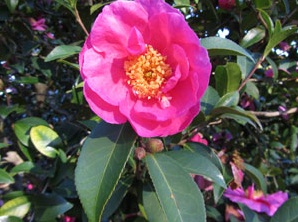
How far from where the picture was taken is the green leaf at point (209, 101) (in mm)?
917

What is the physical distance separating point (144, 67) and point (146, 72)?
0.05 ft

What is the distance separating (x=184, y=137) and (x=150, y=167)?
0.23m

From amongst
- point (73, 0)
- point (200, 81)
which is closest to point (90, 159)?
point (200, 81)

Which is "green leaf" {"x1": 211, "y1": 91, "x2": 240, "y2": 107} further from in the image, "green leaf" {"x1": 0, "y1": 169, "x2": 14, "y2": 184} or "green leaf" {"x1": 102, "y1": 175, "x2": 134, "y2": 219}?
"green leaf" {"x1": 0, "y1": 169, "x2": 14, "y2": 184}

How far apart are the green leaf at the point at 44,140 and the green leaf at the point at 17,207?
0.14 meters

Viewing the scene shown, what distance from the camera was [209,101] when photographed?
0.93 meters

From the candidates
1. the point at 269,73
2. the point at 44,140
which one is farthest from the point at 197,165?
the point at 269,73

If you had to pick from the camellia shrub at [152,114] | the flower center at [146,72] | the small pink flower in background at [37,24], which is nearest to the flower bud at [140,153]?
the camellia shrub at [152,114]

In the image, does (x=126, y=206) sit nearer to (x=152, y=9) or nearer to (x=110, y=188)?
(x=110, y=188)

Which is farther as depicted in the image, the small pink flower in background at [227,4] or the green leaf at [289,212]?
the small pink flower in background at [227,4]

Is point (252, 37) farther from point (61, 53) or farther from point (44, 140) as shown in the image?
point (44, 140)

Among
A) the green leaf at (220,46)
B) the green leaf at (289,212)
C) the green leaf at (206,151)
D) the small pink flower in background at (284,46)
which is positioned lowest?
the green leaf at (289,212)

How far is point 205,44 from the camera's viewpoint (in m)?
0.80

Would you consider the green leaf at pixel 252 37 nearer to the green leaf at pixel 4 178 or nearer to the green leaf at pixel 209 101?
the green leaf at pixel 209 101
